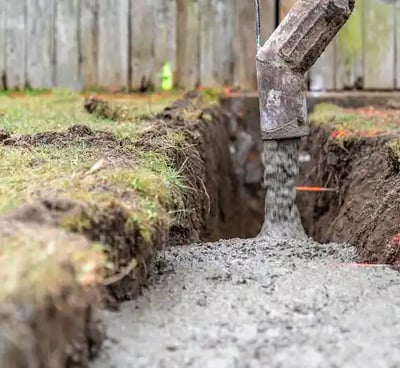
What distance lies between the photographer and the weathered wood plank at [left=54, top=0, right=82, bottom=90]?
8789 millimetres

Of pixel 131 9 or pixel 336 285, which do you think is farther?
pixel 131 9

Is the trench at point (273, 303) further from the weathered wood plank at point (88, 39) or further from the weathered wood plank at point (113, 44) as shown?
the weathered wood plank at point (88, 39)

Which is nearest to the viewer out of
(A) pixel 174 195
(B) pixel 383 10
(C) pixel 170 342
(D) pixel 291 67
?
(C) pixel 170 342

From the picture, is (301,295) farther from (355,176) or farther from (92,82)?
(92,82)

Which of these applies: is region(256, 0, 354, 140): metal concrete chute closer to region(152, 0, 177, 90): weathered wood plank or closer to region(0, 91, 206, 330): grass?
region(0, 91, 206, 330): grass

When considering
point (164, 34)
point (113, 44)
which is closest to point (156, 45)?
point (164, 34)

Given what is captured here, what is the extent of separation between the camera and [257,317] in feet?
8.91

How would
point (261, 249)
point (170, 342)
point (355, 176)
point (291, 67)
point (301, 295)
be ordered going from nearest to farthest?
point (170, 342) < point (301, 295) < point (261, 249) < point (291, 67) < point (355, 176)

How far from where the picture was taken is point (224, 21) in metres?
8.73

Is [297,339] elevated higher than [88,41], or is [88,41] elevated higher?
[88,41]

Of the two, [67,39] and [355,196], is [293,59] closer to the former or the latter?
[355,196]

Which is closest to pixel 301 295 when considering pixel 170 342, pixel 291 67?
pixel 170 342

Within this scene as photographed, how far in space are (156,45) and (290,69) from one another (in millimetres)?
4034

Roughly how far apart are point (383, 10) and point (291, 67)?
160 inches
